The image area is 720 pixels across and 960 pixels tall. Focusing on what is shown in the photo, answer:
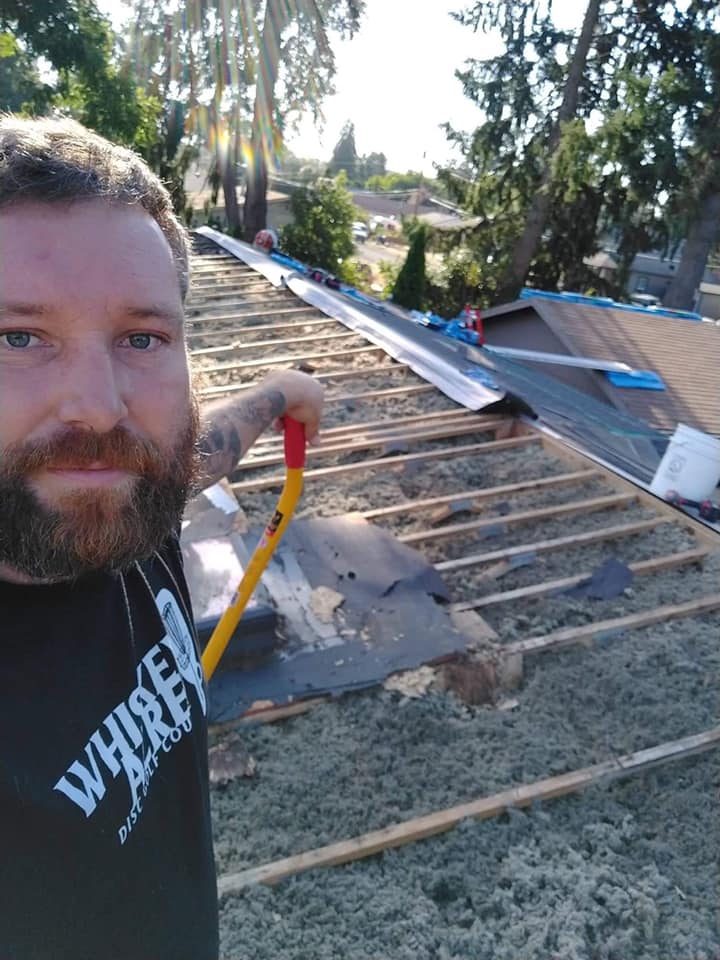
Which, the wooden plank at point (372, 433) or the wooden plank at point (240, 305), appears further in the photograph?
the wooden plank at point (240, 305)

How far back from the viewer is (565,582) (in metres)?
3.92

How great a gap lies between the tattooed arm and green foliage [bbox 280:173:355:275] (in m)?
22.9

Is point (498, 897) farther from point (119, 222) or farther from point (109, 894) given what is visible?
point (119, 222)

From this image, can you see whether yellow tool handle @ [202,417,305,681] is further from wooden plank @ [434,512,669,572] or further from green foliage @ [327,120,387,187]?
green foliage @ [327,120,387,187]

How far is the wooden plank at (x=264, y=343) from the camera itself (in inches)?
267

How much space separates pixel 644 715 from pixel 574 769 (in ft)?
1.63

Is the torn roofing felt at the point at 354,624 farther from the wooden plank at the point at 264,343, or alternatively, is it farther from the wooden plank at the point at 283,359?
the wooden plank at the point at 264,343

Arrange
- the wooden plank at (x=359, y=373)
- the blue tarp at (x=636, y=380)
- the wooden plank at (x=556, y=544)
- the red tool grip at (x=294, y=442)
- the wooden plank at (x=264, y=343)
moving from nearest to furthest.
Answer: the red tool grip at (x=294, y=442) < the wooden plank at (x=556, y=544) < the wooden plank at (x=359, y=373) < the wooden plank at (x=264, y=343) < the blue tarp at (x=636, y=380)

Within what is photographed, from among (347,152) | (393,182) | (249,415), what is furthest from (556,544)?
(393,182)

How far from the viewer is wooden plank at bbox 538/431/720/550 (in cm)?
438

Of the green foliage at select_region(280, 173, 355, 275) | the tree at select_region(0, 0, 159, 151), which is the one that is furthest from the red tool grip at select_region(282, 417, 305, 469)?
the green foliage at select_region(280, 173, 355, 275)

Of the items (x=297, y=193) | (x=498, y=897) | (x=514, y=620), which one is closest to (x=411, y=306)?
(x=297, y=193)

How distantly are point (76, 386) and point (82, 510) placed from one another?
0.20 metres

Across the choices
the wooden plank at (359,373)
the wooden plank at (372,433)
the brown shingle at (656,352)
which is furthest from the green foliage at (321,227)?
the wooden plank at (372,433)
